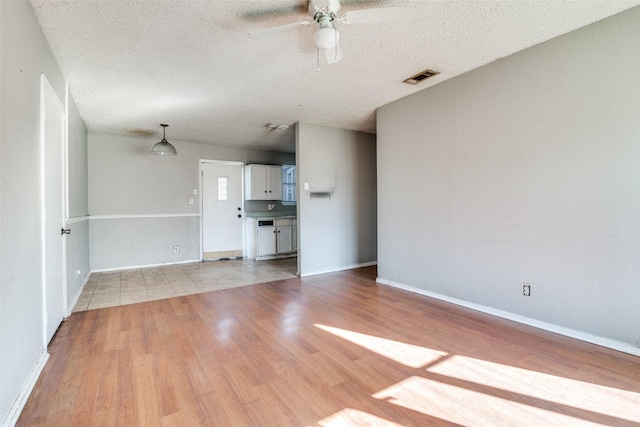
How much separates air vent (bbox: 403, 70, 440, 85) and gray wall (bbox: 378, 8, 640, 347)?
0.28 meters

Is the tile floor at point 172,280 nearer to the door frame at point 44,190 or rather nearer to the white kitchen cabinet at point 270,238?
the white kitchen cabinet at point 270,238

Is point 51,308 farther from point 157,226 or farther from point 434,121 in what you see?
point 434,121

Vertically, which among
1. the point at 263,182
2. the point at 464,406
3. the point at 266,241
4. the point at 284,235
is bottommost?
the point at 464,406

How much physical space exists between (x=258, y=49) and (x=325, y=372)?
8.46ft

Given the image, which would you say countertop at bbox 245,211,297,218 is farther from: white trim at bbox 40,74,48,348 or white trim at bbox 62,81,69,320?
white trim at bbox 40,74,48,348

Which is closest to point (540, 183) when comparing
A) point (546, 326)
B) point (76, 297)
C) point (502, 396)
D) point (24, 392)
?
point (546, 326)

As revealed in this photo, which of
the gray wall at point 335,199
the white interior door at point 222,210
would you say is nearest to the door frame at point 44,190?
the gray wall at point 335,199

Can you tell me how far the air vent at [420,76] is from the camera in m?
3.06

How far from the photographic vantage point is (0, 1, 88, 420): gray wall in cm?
150

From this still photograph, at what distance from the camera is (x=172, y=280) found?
452 cm

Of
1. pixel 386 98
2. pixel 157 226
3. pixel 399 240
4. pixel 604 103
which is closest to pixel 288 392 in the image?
pixel 399 240

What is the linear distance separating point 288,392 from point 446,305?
213cm

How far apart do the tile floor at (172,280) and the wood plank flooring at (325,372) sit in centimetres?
61

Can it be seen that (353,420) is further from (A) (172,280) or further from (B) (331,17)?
(A) (172,280)
